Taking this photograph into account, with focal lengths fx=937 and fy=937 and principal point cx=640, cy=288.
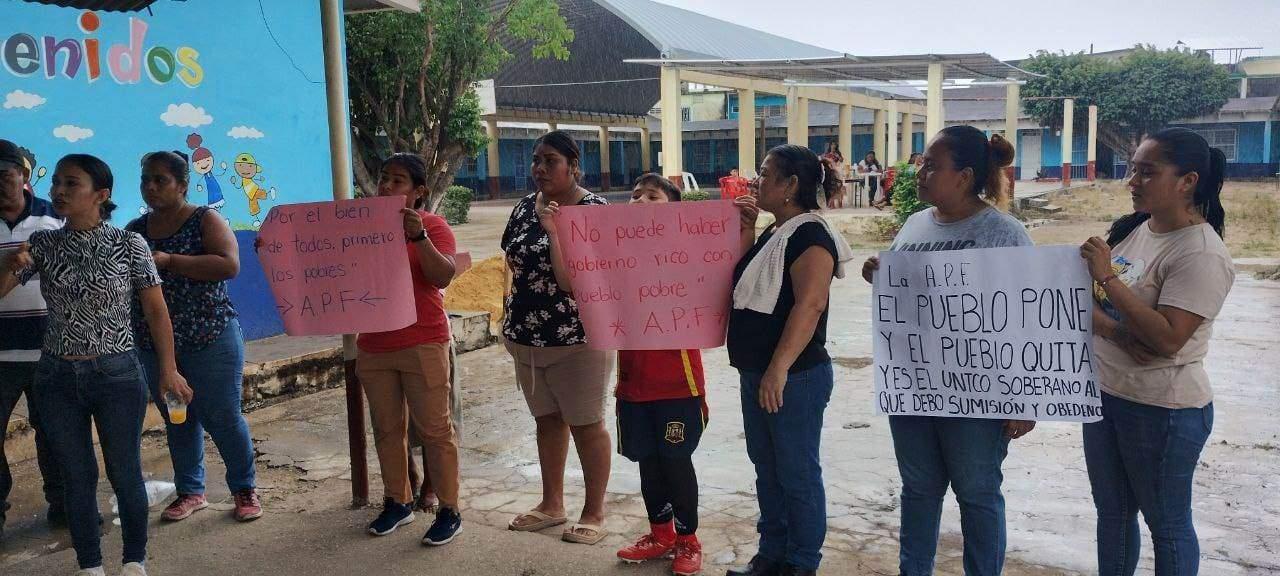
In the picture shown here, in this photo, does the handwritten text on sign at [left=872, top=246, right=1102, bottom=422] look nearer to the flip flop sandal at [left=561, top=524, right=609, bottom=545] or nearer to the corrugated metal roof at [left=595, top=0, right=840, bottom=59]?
the flip flop sandal at [left=561, top=524, right=609, bottom=545]

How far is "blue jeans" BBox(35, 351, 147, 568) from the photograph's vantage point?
3.22m

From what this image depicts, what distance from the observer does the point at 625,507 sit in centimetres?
427

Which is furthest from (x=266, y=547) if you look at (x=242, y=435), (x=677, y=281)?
(x=677, y=281)

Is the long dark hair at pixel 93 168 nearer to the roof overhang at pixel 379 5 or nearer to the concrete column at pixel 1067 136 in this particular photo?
the roof overhang at pixel 379 5

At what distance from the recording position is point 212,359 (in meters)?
3.88

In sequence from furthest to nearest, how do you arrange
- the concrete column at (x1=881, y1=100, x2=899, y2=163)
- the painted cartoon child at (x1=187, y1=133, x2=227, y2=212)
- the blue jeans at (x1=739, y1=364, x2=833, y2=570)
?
the concrete column at (x1=881, y1=100, x2=899, y2=163), the painted cartoon child at (x1=187, y1=133, x2=227, y2=212), the blue jeans at (x1=739, y1=364, x2=833, y2=570)

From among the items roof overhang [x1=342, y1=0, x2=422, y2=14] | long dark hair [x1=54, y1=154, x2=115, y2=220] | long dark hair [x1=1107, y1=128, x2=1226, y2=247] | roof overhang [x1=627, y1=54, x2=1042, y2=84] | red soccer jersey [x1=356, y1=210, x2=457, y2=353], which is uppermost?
roof overhang [x1=627, y1=54, x2=1042, y2=84]

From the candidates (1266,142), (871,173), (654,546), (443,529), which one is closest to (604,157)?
(871,173)

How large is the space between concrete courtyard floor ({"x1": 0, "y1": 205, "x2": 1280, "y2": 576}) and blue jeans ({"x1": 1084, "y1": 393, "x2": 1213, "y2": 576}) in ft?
2.23

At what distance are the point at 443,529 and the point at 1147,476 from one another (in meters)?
2.57

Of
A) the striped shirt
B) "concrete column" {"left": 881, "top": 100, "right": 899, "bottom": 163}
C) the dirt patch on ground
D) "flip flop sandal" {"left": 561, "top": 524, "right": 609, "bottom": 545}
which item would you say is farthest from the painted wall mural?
"concrete column" {"left": 881, "top": 100, "right": 899, "bottom": 163}

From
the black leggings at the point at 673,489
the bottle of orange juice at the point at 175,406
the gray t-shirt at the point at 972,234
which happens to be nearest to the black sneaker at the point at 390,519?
the bottle of orange juice at the point at 175,406

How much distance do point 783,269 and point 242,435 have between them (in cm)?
255

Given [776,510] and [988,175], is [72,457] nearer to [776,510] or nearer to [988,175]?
[776,510]
